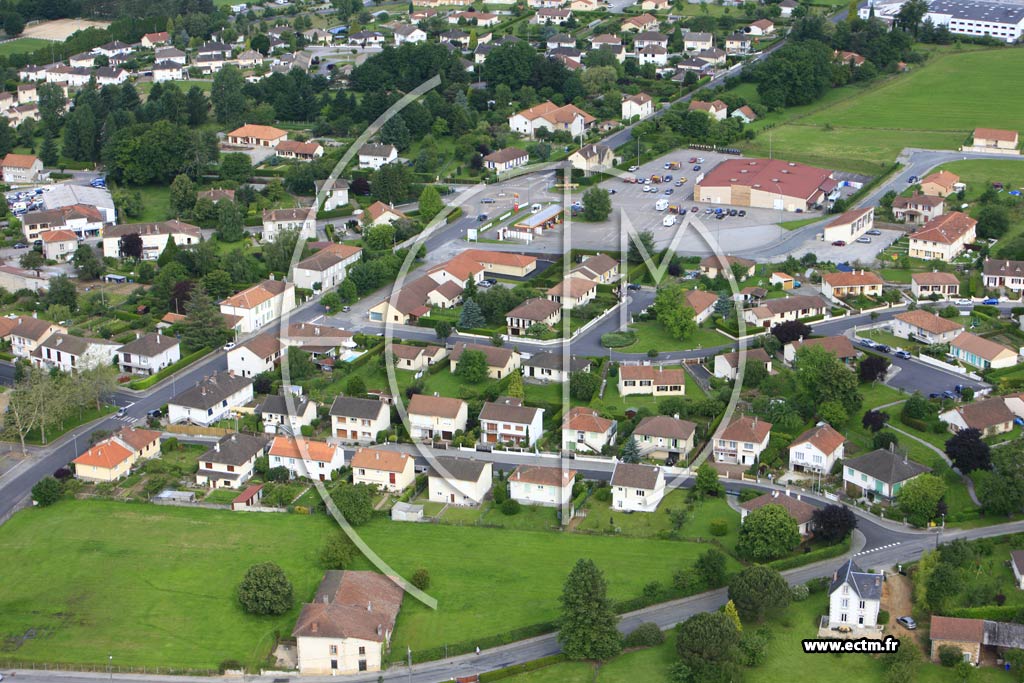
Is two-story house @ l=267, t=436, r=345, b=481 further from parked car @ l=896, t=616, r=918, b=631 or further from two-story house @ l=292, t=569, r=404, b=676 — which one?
parked car @ l=896, t=616, r=918, b=631

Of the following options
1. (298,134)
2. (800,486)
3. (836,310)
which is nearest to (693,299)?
(836,310)

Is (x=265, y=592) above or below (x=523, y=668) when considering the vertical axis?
above

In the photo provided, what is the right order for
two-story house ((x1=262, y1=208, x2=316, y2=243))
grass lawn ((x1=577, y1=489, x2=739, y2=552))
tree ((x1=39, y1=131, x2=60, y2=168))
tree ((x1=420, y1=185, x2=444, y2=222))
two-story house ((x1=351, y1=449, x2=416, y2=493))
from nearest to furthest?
grass lawn ((x1=577, y1=489, x2=739, y2=552))
two-story house ((x1=351, y1=449, x2=416, y2=493))
two-story house ((x1=262, y1=208, x2=316, y2=243))
tree ((x1=420, y1=185, x2=444, y2=222))
tree ((x1=39, y1=131, x2=60, y2=168))

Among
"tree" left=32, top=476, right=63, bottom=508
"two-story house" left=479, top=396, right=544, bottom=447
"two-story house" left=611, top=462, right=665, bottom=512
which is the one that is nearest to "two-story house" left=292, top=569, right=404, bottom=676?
"two-story house" left=611, top=462, right=665, bottom=512

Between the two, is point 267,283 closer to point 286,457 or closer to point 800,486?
point 286,457

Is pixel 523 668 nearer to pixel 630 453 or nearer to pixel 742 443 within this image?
pixel 630 453

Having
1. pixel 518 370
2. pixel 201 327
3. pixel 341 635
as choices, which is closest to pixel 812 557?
pixel 341 635

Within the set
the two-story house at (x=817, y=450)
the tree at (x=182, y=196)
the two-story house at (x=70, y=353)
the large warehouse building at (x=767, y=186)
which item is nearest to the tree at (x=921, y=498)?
the two-story house at (x=817, y=450)

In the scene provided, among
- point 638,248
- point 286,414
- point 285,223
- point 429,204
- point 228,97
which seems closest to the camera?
point 286,414
